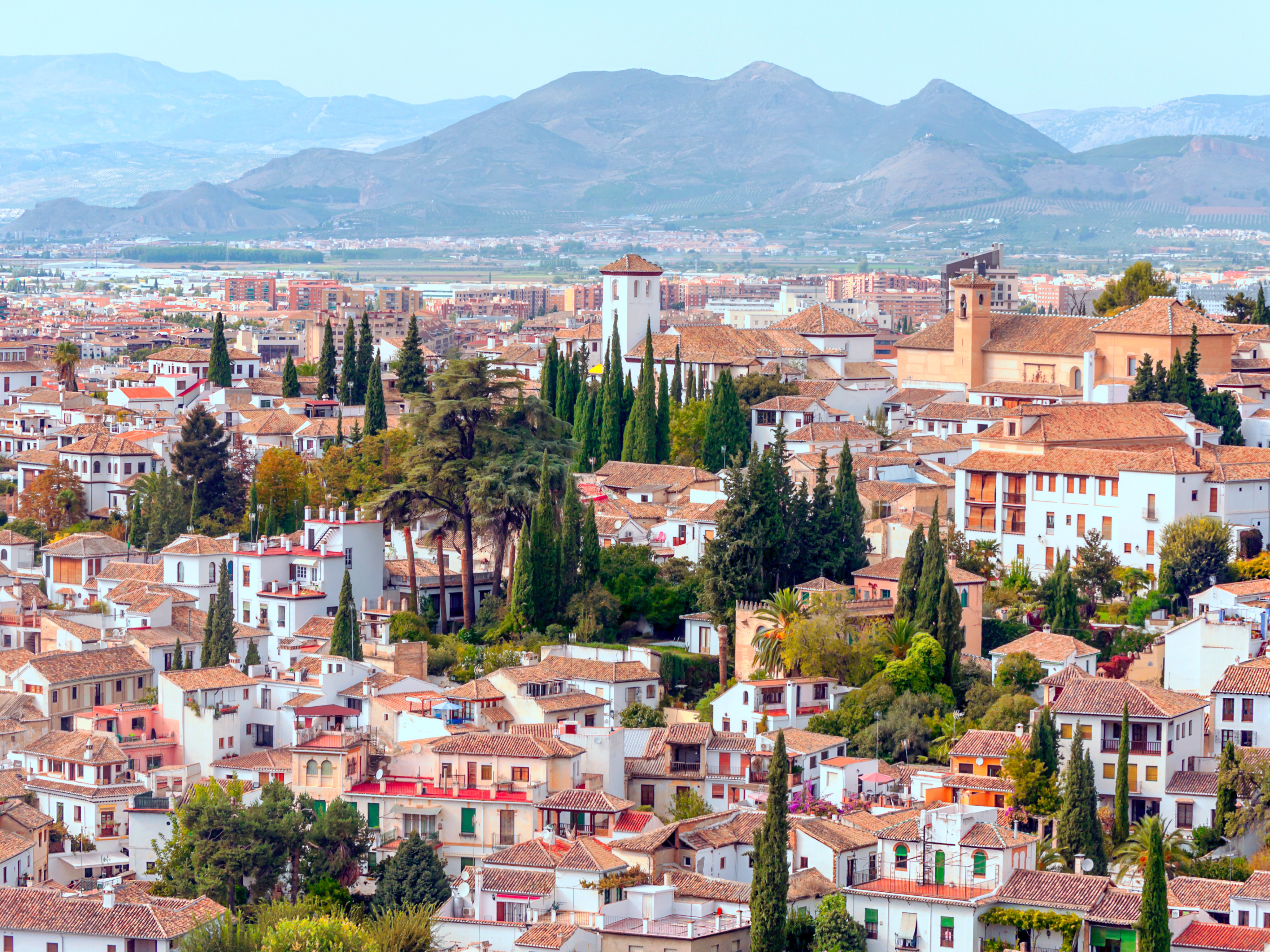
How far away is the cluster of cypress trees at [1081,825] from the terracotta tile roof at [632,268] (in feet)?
112

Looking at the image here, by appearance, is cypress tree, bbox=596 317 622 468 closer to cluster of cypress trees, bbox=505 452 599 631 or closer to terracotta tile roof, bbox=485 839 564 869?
cluster of cypress trees, bbox=505 452 599 631

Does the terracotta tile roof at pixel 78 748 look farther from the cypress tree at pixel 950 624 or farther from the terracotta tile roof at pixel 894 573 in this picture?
the cypress tree at pixel 950 624

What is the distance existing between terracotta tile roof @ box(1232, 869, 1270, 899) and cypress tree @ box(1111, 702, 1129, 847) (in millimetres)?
2894

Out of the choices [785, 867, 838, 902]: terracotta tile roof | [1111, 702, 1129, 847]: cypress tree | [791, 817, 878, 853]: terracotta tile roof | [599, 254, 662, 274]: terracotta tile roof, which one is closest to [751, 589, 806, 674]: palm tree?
[791, 817, 878, 853]: terracotta tile roof

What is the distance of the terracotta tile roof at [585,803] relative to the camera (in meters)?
37.1

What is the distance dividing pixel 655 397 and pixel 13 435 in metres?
23.5

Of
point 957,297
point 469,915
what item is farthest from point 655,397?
point 469,915

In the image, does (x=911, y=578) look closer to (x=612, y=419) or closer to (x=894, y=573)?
(x=894, y=573)

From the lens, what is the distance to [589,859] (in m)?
34.7

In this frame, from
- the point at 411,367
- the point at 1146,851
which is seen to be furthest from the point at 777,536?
the point at 411,367

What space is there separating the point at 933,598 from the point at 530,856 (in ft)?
35.7

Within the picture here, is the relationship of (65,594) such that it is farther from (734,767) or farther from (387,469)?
(734,767)

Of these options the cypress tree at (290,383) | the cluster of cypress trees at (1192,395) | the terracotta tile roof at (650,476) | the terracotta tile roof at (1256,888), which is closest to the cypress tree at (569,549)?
the terracotta tile roof at (650,476)

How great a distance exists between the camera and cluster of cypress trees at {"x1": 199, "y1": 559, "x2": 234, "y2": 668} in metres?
46.5
